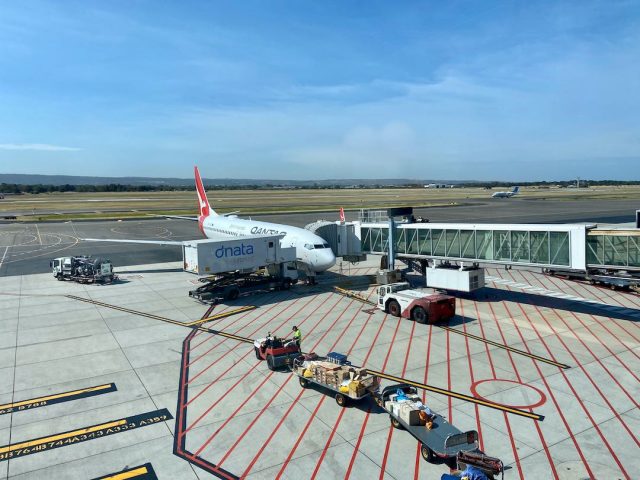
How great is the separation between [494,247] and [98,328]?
2851cm

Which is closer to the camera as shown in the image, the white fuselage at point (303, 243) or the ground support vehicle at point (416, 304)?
the ground support vehicle at point (416, 304)

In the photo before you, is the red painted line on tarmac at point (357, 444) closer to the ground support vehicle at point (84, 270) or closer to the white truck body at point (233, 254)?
the white truck body at point (233, 254)

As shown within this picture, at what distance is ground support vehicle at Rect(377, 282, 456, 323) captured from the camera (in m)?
32.3

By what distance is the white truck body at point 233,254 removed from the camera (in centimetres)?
3941

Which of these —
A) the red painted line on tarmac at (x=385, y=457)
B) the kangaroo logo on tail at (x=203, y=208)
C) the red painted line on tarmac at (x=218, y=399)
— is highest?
the kangaroo logo on tail at (x=203, y=208)

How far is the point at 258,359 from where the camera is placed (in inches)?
1037

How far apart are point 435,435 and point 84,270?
42.6 m

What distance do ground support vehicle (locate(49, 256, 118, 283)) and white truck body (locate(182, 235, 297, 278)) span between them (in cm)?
1162

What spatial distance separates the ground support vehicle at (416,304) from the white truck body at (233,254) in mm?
11746

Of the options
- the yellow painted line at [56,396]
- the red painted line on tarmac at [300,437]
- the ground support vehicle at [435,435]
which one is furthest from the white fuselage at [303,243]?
the ground support vehicle at [435,435]

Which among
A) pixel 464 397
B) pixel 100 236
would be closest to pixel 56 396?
pixel 464 397

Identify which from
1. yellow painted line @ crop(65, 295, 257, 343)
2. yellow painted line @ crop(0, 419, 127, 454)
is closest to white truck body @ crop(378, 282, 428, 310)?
yellow painted line @ crop(65, 295, 257, 343)

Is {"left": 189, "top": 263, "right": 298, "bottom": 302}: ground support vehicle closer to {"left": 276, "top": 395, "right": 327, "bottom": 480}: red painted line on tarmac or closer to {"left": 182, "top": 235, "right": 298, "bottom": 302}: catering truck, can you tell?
{"left": 182, "top": 235, "right": 298, "bottom": 302}: catering truck

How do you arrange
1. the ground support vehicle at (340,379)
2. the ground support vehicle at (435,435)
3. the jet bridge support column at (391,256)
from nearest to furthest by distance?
the ground support vehicle at (435,435), the ground support vehicle at (340,379), the jet bridge support column at (391,256)
